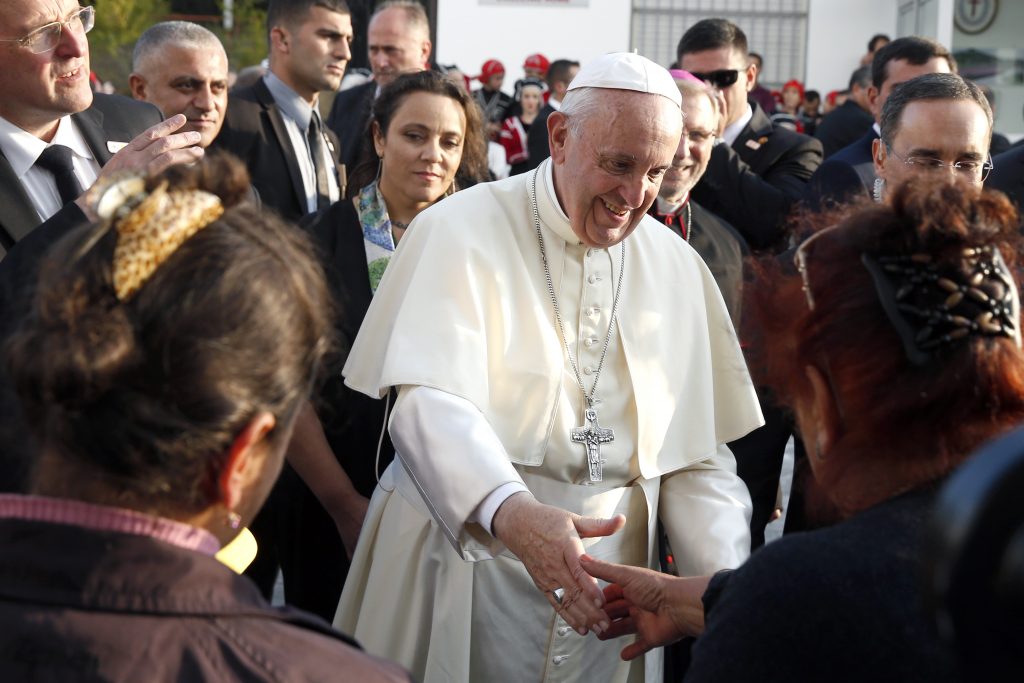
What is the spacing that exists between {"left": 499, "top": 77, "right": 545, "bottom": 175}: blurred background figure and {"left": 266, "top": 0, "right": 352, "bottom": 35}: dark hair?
180 inches

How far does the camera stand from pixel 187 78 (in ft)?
15.5

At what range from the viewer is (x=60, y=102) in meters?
2.98

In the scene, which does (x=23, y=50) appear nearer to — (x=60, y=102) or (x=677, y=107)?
(x=60, y=102)

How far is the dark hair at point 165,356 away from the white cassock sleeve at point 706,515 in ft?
4.89

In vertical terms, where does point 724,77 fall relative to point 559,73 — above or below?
above

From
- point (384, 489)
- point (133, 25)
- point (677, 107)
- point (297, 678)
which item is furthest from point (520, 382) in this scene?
point (133, 25)

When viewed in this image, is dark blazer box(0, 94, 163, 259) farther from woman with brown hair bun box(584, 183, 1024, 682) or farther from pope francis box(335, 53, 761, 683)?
woman with brown hair bun box(584, 183, 1024, 682)

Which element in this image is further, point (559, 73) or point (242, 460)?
point (559, 73)

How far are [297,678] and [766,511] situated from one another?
289 centimetres

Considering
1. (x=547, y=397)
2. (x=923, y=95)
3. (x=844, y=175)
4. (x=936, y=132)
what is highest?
(x=923, y=95)

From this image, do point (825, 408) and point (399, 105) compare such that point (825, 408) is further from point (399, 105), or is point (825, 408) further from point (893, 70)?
point (893, 70)

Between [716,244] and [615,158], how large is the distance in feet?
4.59

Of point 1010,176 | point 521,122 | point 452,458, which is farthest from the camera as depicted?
point 521,122

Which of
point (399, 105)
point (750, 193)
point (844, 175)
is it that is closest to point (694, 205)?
point (844, 175)
